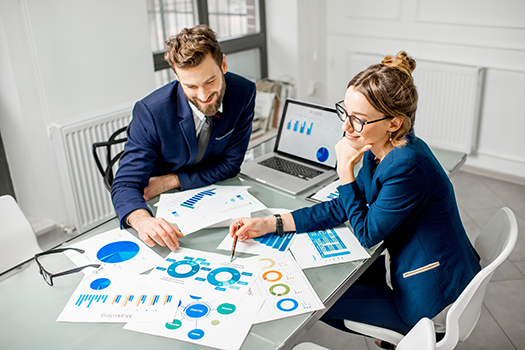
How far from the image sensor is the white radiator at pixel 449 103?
341 centimetres

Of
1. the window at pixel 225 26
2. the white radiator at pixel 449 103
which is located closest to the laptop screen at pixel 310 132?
the window at pixel 225 26

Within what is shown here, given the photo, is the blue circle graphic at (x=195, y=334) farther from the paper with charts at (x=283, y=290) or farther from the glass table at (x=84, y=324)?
the paper with charts at (x=283, y=290)

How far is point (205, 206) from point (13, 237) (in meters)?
0.76

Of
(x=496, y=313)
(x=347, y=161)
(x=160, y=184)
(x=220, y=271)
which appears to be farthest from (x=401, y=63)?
(x=496, y=313)

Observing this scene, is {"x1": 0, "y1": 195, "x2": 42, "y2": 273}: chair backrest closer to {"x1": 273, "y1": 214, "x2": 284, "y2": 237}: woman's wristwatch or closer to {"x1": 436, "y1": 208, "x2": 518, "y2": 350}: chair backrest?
{"x1": 273, "y1": 214, "x2": 284, "y2": 237}: woman's wristwatch

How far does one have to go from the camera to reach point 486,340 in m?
2.11

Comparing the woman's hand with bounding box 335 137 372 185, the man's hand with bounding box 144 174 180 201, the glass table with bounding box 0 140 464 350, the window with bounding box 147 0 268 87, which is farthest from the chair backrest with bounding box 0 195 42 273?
the window with bounding box 147 0 268 87

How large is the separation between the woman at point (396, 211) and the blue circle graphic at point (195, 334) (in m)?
0.42

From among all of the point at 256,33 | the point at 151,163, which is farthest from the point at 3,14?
the point at 256,33

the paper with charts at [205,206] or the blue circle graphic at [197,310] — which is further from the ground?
the paper with charts at [205,206]

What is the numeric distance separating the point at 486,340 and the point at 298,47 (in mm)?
2604

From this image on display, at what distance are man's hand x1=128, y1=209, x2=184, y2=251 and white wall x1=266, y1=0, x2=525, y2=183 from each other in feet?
8.67

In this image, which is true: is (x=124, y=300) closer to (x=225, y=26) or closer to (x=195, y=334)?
(x=195, y=334)

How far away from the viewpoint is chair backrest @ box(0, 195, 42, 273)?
180 centimetres
